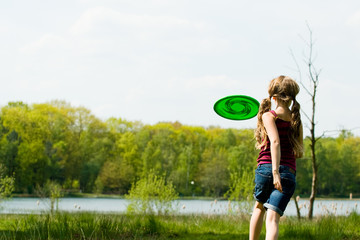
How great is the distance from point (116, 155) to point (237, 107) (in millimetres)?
39773

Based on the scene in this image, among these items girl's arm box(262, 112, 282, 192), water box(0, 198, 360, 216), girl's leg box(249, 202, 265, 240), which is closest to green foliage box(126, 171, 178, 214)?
water box(0, 198, 360, 216)

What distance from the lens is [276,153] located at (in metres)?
3.43

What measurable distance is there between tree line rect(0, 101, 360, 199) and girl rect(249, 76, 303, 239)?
30215 mm

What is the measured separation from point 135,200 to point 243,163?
89.9 feet

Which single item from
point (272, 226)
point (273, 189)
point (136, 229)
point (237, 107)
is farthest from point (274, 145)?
point (136, 229)

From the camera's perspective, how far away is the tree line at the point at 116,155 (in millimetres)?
36781

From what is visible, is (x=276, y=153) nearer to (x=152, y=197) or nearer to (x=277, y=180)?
(x=277, y=180)

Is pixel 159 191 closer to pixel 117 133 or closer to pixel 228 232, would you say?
pixel 228 232

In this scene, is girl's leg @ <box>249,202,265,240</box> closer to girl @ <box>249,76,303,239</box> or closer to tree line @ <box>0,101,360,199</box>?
girl @ <box>249,76,303,239</box>

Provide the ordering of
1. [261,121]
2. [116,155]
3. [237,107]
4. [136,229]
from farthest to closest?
[116,155]
[136,229]
[237,107]
[261,121]

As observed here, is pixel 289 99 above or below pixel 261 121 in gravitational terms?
above

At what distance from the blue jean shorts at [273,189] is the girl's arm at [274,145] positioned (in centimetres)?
8

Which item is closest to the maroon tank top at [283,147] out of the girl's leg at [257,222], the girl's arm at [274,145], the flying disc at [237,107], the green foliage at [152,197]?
the girl's arm at [274,145]

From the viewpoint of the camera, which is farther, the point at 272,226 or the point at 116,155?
the point at 116,155
